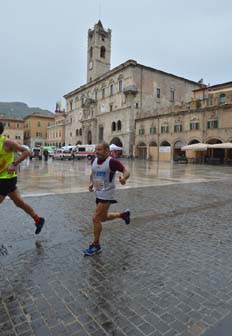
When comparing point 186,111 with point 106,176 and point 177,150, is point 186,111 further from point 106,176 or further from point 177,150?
point 106,176

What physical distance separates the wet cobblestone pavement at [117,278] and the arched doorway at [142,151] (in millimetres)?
38413

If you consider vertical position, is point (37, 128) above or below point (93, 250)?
above

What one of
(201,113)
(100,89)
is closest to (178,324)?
(201,113)

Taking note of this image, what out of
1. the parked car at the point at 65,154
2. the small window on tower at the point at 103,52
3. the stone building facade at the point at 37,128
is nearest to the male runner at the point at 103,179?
the parked car at the point at 65,154

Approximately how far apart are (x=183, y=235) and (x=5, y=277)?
3132 millimetres

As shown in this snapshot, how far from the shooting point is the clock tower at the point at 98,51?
58125 mm

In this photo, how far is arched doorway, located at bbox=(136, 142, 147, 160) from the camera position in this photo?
4372 cm

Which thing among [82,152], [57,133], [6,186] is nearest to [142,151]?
[82,152]

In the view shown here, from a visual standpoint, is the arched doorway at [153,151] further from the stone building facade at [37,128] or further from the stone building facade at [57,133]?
the stone building facade at [37,128]

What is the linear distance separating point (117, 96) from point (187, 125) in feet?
59.1

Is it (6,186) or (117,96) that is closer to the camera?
(6,186)

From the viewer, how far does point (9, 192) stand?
3.90 metres

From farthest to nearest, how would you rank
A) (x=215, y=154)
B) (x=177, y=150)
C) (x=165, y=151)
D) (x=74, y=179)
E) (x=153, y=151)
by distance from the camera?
(x=153, y=151), (x=165, y=151), (x=177, y=150), (x=215, y=154), (x=74, y=179)

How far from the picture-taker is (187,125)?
Answer: 36094mm
